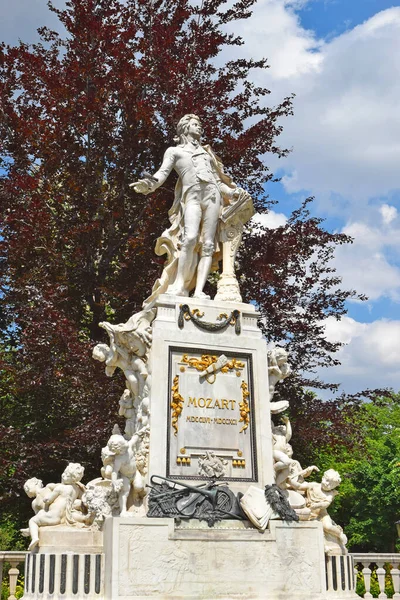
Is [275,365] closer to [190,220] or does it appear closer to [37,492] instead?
[190,220]

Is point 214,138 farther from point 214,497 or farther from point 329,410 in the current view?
point 214,497

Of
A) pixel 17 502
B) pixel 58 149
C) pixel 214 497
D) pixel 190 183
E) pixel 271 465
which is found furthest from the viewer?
pixel 58 149

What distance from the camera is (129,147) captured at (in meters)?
16.0

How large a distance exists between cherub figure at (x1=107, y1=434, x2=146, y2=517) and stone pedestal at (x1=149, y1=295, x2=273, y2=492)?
0.30m

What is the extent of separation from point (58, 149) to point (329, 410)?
7954mm

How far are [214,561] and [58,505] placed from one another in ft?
6.85

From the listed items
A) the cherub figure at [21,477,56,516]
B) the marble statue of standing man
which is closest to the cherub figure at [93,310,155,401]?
the marble statue of standing man

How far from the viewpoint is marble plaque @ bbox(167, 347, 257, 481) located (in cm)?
920

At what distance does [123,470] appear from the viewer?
8.63 meters

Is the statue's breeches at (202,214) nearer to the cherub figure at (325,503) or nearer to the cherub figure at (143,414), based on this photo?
the cherub figure at (143,414)

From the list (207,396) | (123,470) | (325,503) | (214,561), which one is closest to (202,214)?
(207,396)

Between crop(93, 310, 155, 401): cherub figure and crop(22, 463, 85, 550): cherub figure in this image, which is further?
crop(93, 310, 155, 401): cherub figure

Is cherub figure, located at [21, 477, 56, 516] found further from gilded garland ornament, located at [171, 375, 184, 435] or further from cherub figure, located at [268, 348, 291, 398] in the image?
cherub figure, located at [268, 348, 291, 398]

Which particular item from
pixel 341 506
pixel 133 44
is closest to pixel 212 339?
pixel 133 44
